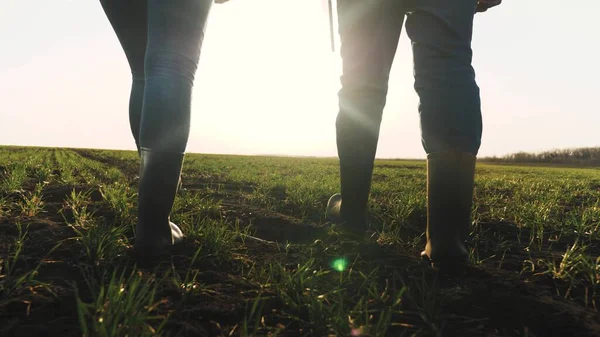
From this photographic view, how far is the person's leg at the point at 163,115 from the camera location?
5.48 feet

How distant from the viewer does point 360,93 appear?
2.26 metres

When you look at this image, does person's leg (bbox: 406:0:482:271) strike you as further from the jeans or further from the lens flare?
the lens flare

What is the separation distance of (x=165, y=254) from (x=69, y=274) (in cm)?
39

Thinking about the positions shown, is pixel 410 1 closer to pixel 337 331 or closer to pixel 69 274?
pixel 337 331

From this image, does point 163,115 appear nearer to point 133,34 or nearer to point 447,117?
point 133,34

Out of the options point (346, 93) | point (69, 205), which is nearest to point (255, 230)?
point (346, 93)

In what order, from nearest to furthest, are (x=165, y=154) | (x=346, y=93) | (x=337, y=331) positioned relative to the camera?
(x=337, y=331) → (x=165, y=154) → (x=346, y=93)

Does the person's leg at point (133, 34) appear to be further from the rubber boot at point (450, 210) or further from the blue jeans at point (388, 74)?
the rubber boot at point (450, 210)

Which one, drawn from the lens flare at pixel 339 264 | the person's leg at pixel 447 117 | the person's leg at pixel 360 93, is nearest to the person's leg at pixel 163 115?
the lens flare at pixel 339 264

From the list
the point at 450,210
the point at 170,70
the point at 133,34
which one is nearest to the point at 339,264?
the point at 450,210

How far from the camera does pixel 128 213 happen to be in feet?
7.58

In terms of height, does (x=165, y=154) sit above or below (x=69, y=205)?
above

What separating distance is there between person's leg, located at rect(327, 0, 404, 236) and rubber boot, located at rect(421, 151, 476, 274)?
57 cm

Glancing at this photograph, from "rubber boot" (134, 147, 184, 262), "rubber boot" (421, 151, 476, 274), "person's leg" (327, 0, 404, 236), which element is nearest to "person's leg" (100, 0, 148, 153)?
"rubber boot" (134, 147, 184, 262)
